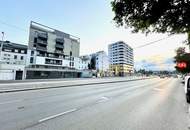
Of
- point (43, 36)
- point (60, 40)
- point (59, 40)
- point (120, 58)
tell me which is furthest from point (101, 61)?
point (43, 36)

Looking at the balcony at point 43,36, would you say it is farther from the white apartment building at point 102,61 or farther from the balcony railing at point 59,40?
the white apartment building at point 102,61

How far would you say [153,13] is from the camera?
7.26 metres

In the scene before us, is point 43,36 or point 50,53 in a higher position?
point 43,36

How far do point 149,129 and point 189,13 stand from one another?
442 centimetres

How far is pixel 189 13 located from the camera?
6.71m

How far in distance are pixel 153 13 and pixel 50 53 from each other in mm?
76789

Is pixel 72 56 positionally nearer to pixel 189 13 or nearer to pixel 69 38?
pixel 69 38

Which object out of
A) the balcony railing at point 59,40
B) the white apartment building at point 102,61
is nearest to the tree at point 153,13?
the balcony railing at point 59,40

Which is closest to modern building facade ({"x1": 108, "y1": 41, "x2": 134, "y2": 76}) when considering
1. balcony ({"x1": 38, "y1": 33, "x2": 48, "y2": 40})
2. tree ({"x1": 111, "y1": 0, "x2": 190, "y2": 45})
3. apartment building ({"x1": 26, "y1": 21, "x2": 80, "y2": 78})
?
apartment building ({"x1": 26, "y1": 21, "x2": 80, "y2": 78})

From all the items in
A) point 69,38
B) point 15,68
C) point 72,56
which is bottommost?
point 15,68

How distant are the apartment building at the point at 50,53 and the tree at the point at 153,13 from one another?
55.5m

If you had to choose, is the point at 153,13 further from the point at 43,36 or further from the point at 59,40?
the point at 59,40

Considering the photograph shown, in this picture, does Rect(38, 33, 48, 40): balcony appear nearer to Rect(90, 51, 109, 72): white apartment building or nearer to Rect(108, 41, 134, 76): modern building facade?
Rect(90, 51, 109, 72): white apartment building

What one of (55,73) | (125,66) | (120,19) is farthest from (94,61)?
(120,19)
